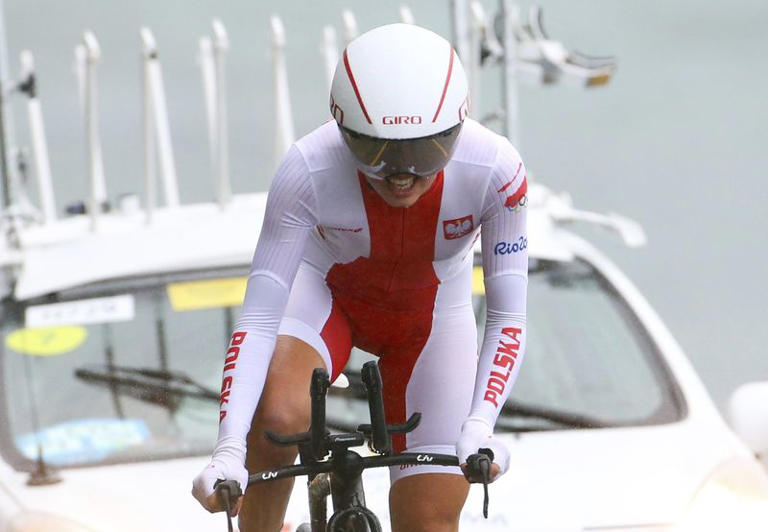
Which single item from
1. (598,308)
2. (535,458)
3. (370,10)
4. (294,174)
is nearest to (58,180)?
(370,10)

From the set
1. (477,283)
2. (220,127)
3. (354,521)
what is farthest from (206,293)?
(354,521)

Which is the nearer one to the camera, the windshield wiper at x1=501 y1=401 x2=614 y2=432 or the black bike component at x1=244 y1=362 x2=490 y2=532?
the black bike component at x1=244 y1=362 x2=490 y2=532

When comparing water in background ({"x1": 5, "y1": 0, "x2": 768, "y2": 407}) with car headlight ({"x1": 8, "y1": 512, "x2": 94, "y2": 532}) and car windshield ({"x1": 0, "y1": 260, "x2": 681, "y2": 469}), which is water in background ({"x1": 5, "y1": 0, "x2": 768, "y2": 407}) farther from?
car headlight ({"x1": 8, "y1": 512, "x2": 94, "y2": 532})

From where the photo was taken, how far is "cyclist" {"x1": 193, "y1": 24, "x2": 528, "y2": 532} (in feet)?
11.4

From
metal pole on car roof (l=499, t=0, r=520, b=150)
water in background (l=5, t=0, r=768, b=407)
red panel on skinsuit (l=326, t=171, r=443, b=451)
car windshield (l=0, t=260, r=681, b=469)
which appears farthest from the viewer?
water in background (l=5, t=0, r=768, b=407)

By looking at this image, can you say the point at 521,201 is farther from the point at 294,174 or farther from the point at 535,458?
the point at 535,458

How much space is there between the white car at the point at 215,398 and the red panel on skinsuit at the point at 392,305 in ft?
1.54

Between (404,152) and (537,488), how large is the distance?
1474 millimetres

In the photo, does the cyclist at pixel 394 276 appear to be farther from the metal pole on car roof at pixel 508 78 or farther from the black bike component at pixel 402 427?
the metal pole on car roof at pixel 508 78

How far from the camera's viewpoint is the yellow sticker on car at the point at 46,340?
215 inches

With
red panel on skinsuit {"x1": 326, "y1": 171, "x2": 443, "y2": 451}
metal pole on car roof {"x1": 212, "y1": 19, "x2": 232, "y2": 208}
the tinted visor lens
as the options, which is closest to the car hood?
red panel on skinsuit {"x1": 326, "y1": 171, "x2": 443, "y2": 451}

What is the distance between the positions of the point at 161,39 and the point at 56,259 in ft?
21.8

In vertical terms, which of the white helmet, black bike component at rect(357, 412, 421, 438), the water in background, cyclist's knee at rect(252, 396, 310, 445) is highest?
the white helmet

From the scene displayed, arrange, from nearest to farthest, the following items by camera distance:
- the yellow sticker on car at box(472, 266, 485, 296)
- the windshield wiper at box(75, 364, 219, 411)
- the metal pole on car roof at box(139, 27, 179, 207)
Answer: the windshield wiper at box(75, 364, 219, 411), the yellow sticker on car at box(472, 266, 485, 296), the metal pole on car roof at box(139, 27, 179, 207)
